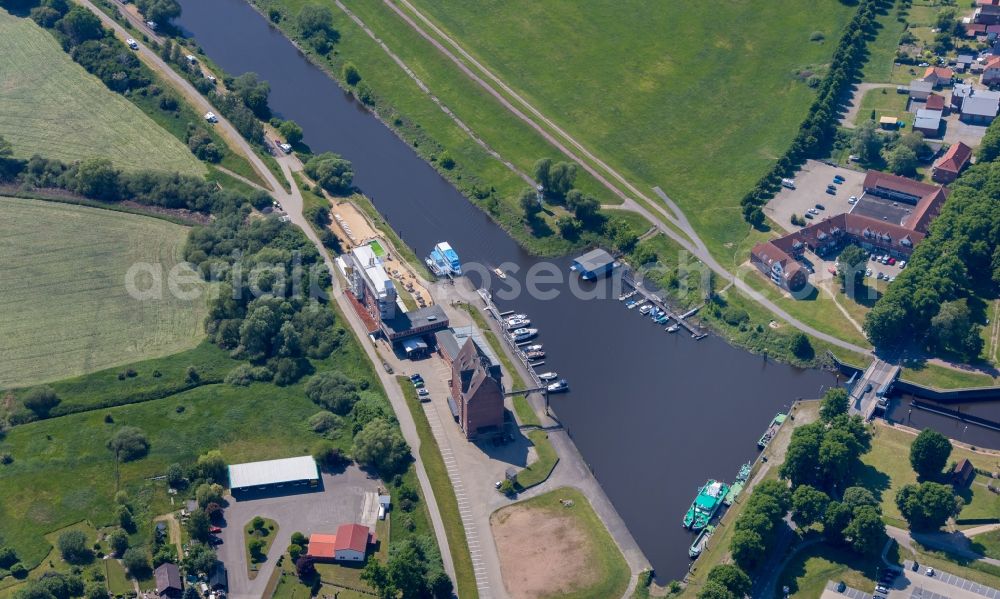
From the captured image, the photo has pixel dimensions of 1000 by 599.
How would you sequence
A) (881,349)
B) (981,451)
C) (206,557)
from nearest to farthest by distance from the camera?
(206,557) → (981,451) → (881,349)

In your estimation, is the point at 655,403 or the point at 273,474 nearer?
the point at 273,474

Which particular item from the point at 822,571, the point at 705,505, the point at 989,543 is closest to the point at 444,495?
the point at 705,505

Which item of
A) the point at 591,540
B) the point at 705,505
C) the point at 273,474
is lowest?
the point at 273,474

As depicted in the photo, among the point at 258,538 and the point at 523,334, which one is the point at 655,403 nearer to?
the point at 523,334

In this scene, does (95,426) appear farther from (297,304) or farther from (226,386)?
(297,304)

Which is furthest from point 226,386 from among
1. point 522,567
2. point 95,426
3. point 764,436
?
point 764,436

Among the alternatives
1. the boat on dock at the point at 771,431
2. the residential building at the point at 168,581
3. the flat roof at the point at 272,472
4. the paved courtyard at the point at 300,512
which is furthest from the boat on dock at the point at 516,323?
the residential building at the point at 168,581

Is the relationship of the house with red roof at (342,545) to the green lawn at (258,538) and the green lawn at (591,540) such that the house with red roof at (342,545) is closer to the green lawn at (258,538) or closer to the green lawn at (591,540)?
the green lawn at (258,538)
